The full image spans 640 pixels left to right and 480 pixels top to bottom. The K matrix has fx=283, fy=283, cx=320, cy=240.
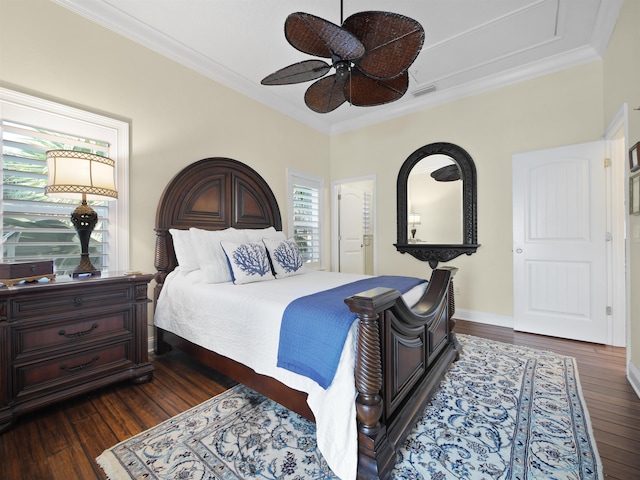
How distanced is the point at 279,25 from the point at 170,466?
135 inches

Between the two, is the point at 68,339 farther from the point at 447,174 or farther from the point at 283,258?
the point at 447,174

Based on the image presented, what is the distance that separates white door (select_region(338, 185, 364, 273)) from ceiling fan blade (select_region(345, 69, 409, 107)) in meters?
2.99

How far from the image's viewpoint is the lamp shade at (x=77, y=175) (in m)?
1.93

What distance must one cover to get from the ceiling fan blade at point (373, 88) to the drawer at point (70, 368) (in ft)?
8.36

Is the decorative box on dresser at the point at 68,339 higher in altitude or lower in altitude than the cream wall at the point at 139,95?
lower

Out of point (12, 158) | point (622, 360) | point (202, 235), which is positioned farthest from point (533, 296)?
point (12, 158)

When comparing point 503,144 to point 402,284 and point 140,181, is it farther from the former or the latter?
point 140,181

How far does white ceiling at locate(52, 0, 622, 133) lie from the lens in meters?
2.47

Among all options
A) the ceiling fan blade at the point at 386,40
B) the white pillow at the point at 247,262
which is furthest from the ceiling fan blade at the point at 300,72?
the white pillow at the point at 247,262

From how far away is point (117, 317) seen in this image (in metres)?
2.08

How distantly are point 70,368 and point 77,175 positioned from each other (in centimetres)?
130

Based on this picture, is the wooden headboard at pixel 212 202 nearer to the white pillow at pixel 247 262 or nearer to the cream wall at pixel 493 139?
the white pillow at pixel 247 262

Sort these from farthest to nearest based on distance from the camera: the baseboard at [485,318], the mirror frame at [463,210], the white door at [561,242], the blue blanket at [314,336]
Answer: the mirror frame at [463,210], the baseboard at [485,318], the white door at [561,242], the blue blanket at [314,336]

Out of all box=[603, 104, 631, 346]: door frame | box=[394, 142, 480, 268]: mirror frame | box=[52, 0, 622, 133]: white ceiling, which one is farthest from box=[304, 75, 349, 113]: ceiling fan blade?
box=[603, 104, 631, 346]: door frame
